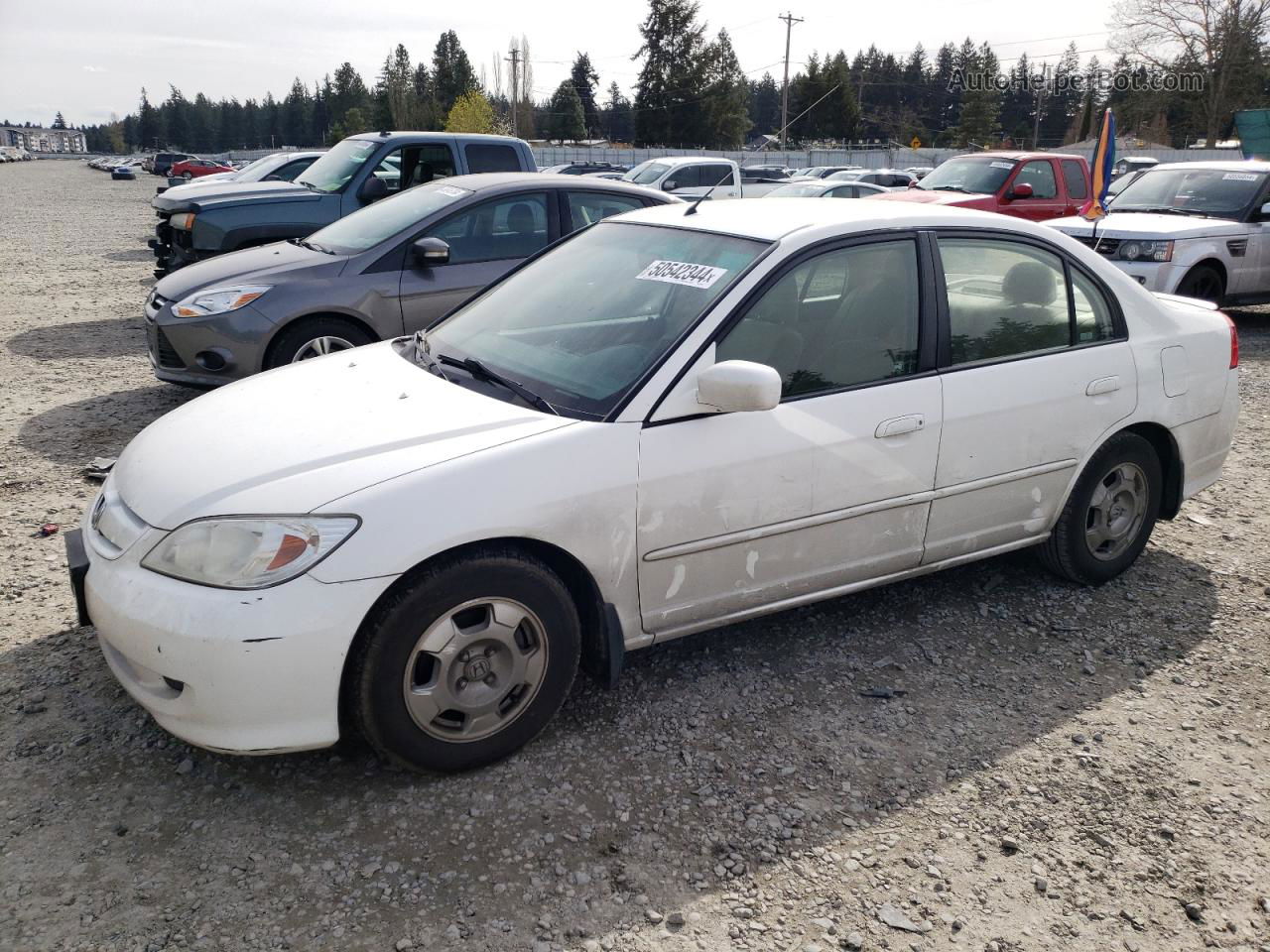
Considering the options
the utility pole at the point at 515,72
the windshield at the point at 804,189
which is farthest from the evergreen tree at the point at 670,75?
the windshield at the point at 804,189

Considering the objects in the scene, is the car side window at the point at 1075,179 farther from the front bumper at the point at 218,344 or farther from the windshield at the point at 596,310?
the windshield at the point at 596,310

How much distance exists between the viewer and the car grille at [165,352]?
6477 millimetres

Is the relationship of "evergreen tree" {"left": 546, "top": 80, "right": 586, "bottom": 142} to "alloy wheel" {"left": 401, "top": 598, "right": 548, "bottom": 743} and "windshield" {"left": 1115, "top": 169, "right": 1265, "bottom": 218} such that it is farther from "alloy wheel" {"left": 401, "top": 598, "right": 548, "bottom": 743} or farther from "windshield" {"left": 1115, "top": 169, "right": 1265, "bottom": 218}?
"alloy wheel" {"left": 401, "top": 598, "right": 548, "bottom": 743}

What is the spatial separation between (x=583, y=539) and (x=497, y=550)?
0.27 metres

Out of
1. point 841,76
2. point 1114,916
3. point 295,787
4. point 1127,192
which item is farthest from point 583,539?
point 841,76

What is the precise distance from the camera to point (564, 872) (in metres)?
2.64

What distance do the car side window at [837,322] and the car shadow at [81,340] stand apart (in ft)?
24.6

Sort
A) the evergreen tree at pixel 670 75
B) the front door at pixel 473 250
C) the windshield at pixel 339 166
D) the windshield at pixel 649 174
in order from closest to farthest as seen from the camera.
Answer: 1. the front door at pixel 473 250
2. the windshield at pixel 339 166
3. the windshield at pixel 649 174
4. the evergreen tree at pixel 670 75

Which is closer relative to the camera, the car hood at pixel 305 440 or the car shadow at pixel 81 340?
the car hood at pixel 305 440

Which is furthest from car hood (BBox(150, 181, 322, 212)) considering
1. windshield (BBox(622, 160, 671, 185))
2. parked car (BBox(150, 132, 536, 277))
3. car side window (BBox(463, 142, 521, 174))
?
windshield (BBox(622, 160, 671, 185))

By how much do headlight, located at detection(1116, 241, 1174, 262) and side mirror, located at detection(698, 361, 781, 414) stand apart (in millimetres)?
8255

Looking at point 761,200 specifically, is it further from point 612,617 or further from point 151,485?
point 151,485

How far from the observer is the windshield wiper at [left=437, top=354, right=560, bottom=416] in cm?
318

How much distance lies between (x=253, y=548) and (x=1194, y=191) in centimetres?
1125
